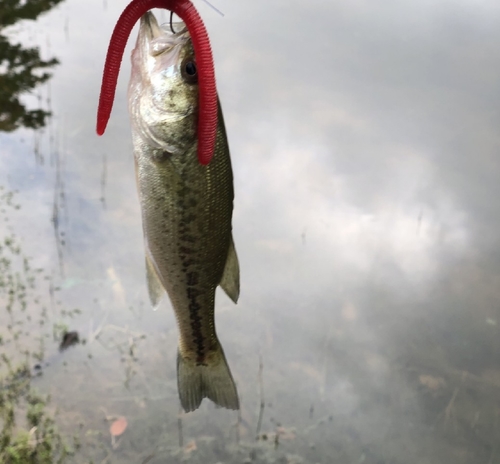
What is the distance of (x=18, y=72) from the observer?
6398 mm

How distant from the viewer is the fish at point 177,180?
1.40 m

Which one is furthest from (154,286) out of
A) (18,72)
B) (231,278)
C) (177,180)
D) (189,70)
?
(18,72)

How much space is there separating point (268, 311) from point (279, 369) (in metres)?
0.48

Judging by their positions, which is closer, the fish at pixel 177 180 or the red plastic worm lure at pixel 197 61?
the red plastic worm lure at pixel 197 61

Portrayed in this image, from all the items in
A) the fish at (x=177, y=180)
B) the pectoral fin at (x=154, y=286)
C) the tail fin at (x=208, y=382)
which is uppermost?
the fish at (x=177, y=180)

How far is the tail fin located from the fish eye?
2.96 ft

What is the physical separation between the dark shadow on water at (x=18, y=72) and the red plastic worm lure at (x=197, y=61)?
15.0 feet

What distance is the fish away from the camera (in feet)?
4.59

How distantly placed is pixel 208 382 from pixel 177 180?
29.2 inches

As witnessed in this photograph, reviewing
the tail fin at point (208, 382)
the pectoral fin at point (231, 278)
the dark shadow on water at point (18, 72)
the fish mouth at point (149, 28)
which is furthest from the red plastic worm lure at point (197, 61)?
the dark shadow on water at point (18, 72)

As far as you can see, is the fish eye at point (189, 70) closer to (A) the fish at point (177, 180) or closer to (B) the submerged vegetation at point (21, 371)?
(A) the fish at point (177, 180)

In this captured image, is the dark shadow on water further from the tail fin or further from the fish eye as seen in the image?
the fish eye

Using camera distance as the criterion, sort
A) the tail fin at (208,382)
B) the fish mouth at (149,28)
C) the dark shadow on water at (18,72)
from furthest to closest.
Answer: the dark shadow on water at (18,72) < the tail fin at (208,382) < the fish mouth at (149,28)

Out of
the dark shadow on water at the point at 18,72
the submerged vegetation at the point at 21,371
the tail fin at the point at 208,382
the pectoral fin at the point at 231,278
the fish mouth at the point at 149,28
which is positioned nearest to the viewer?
the fish mouth at the point at 149,28
